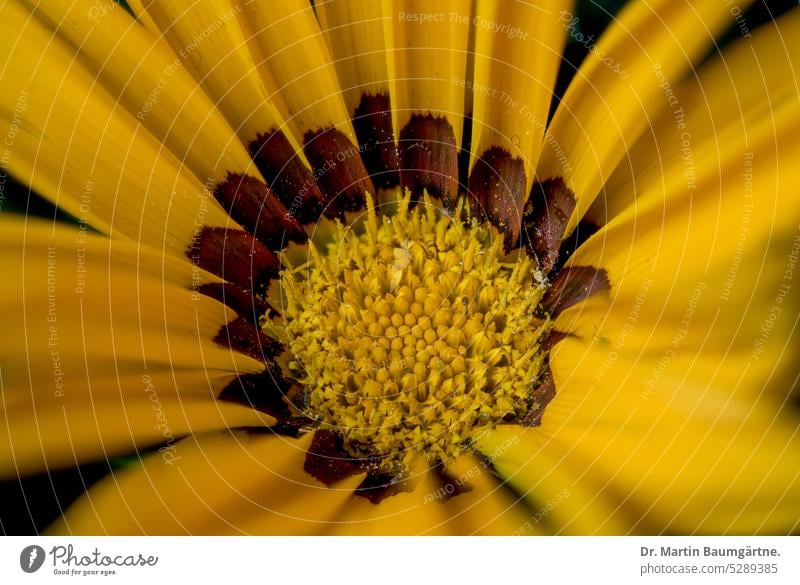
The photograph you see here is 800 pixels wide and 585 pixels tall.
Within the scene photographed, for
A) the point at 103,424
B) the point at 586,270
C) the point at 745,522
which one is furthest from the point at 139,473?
the point at 745,522

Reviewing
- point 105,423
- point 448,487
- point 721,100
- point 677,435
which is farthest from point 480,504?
point 721,100

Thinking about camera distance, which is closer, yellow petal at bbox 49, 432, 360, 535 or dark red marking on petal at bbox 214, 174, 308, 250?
yellow petal at bbox 49, 432, 360, 535

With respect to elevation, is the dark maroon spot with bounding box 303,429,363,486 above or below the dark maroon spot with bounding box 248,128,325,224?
below

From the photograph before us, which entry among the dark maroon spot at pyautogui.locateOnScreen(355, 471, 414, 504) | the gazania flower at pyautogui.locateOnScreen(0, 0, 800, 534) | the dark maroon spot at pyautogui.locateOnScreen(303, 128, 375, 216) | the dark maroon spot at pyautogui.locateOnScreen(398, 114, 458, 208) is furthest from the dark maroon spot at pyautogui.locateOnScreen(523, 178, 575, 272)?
the dark maroon spot at pyautogui.locateOnScreen(355, 471, 414, 504)

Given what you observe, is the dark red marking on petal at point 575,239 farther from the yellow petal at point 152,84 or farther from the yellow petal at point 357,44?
the yellow petal at point 152,84

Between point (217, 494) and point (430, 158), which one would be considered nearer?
point (217, 494)

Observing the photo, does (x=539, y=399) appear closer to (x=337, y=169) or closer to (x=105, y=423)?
(x=337, y=169)

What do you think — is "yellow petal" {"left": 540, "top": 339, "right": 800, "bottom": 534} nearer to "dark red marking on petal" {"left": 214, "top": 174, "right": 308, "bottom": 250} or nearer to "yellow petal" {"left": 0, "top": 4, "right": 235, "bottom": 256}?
"dark red marking on petal" {"left": 214, "top": 174, "right": 308, "bottom": 250}
